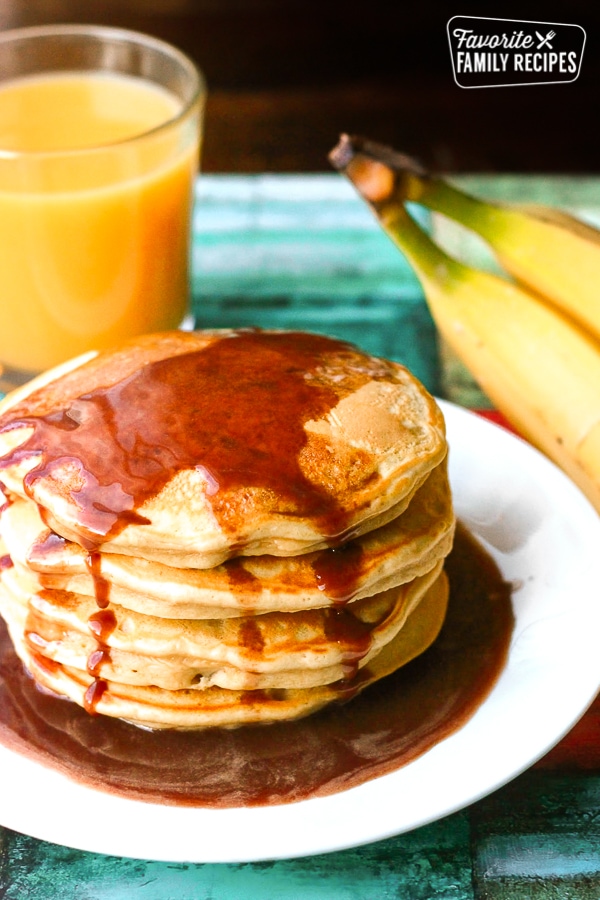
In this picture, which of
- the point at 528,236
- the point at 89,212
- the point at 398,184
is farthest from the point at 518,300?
the point at 89,212

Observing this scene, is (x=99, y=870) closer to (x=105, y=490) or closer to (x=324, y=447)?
(x=105, y=490)

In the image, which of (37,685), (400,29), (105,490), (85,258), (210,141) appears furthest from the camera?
(400,29)

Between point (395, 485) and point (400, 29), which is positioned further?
point (400, 29)

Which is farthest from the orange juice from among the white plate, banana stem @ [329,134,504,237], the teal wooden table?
the teal wooden table

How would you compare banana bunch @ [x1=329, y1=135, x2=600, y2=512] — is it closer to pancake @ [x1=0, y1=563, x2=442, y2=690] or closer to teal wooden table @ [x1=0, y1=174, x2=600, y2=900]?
teal wooden table @ [x1=0, y1=174, x2=600, y2=900]

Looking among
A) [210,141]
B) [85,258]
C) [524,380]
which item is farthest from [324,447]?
[210,141]

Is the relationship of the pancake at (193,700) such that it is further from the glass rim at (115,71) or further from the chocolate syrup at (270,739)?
the glass rim at (115,71)

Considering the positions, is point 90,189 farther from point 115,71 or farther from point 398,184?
point 398,184

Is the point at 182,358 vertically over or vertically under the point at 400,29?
over
